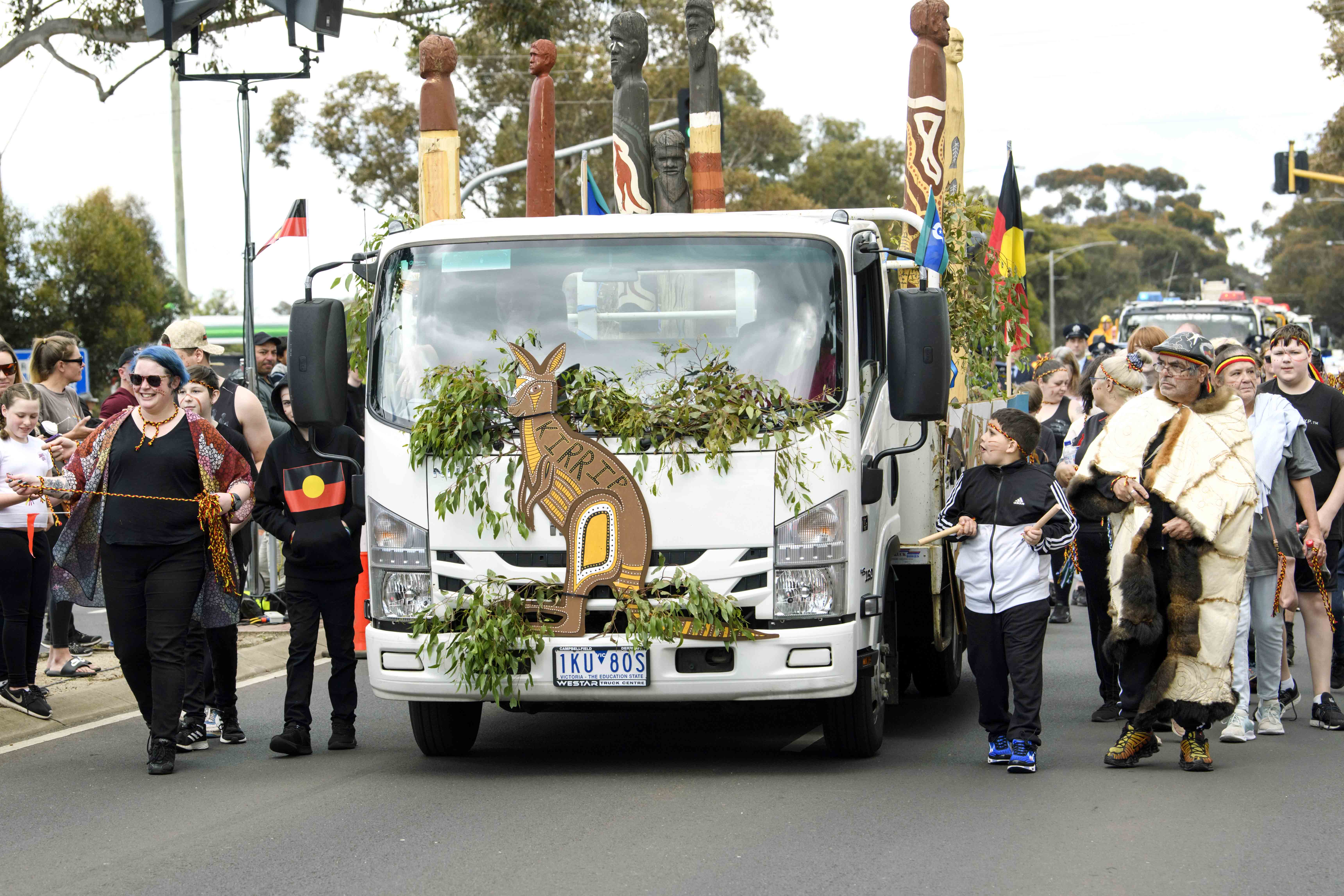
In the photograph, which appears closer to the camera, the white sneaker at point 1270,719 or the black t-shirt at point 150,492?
the black t-shirt at point 150,492

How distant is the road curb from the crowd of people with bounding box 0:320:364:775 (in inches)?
3.9

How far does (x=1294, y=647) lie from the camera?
11.7 m

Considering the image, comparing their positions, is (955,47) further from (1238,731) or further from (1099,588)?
(1238,731)

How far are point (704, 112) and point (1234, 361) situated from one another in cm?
389

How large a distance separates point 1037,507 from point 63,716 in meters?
5.61

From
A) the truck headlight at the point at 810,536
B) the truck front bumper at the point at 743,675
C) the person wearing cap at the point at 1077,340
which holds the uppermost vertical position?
the person wearing cap at the point at 1077,340

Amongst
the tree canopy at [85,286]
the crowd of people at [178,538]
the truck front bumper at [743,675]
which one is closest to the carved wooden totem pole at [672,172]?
the crowd of people at [178,538]

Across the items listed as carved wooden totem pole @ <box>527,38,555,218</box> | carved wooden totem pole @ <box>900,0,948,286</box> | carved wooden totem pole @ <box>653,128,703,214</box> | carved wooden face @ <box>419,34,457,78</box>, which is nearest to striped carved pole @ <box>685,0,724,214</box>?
carved wooden totem pole @ <box>653,128,703,214</box>

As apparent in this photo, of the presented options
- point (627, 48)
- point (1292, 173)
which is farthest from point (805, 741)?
point (1292, 173)

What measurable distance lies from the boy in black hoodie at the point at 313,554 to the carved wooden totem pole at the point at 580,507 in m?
1.37

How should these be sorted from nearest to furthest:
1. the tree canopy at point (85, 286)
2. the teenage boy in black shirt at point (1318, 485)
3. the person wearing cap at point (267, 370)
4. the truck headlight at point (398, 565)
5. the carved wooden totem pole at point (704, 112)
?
the truck headlight at point (398, 565)
the teenage boy in black shirt at point (1318, 485)
the carved wooden totem pole at point (704, 112)
the person wearing cap at point (267, 370)
the tree canopy at point (85, 286)

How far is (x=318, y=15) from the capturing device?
43.0 feet

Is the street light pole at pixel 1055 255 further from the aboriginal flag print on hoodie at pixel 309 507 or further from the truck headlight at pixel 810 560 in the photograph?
the truck headlight at pixel 810 560

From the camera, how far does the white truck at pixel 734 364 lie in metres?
7.56
